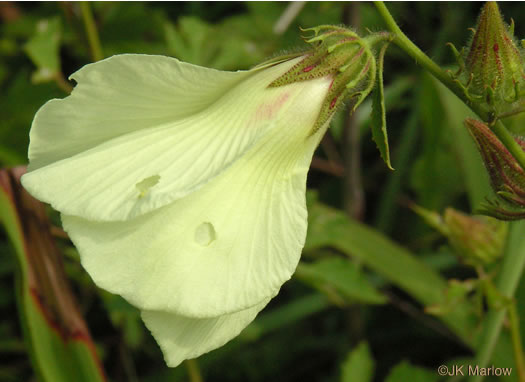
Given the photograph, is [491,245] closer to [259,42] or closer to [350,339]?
[350,339]

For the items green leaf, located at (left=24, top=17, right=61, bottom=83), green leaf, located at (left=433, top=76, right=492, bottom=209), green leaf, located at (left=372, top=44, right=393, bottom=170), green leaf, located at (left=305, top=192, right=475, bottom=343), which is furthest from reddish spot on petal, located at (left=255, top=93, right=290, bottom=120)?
green leaf, located at (left=24, top=17, right=61, bottom=83)

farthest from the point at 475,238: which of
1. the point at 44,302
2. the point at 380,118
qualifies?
the point at 44,302

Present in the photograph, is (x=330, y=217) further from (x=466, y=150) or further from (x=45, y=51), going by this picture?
(x=45, y=51)

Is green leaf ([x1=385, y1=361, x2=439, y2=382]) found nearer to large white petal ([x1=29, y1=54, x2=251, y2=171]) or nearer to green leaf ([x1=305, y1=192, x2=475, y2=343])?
green leaf ([x1=305, y1=192, x2=475, y2=343])

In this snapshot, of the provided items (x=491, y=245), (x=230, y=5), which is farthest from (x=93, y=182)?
(x=230, y=5)

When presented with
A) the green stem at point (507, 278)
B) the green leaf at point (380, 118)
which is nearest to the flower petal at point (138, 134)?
the green leaf at point (380, 118)
